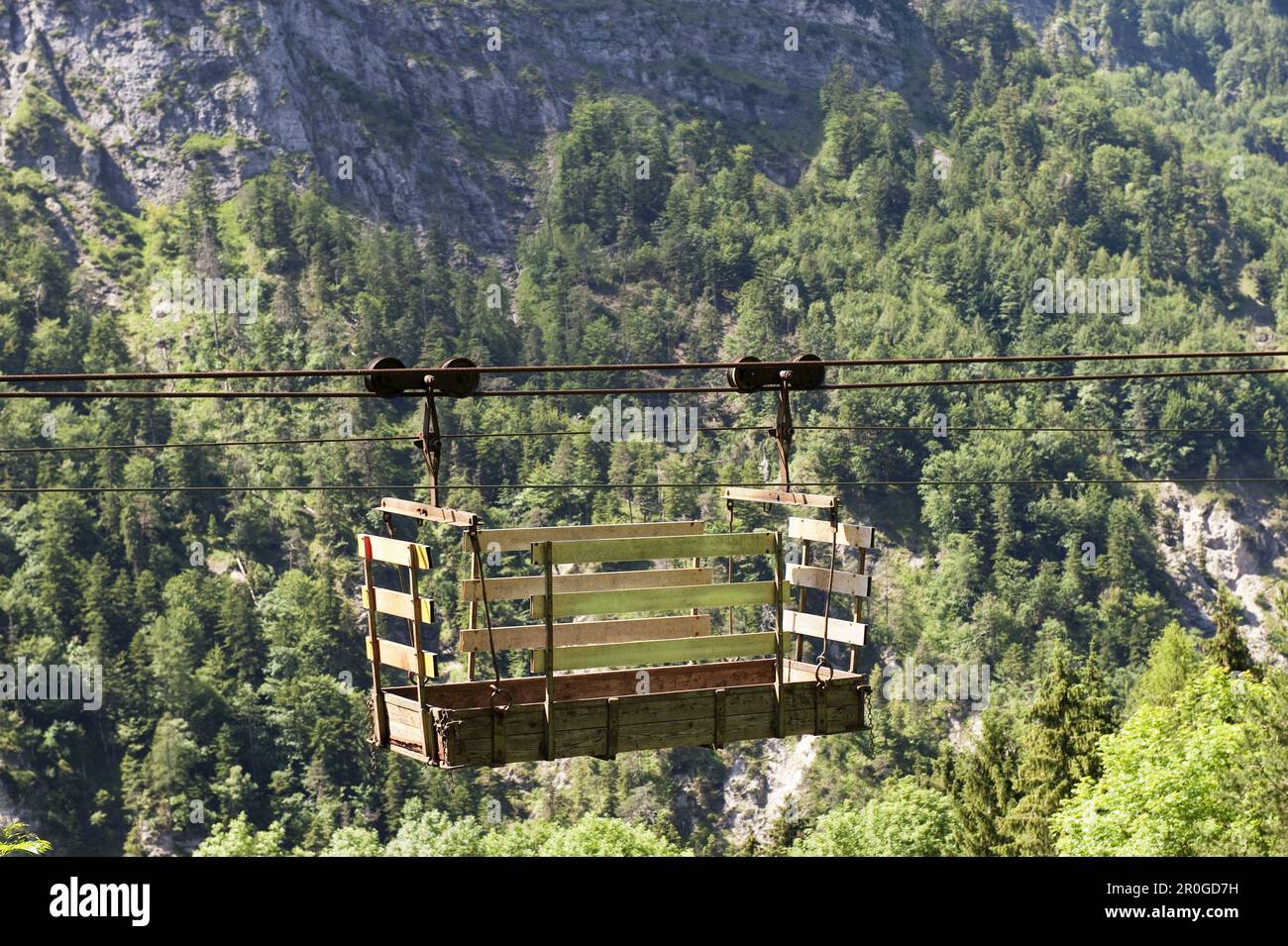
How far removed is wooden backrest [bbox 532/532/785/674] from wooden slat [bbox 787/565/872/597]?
87cm

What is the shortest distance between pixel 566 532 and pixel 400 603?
2.77 metres

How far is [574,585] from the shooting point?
16.0 meters

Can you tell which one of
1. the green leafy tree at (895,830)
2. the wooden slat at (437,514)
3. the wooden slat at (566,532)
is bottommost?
the green leafy tree at (895,830)

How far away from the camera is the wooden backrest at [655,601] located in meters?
12.8

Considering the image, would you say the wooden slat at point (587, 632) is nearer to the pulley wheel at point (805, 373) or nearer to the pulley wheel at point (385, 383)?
the pulley wheel at point (385, 383)

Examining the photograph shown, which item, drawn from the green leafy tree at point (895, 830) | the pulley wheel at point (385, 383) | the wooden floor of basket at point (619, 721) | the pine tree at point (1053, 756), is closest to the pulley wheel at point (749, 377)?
the wooden floor of basket at point (619, 721)

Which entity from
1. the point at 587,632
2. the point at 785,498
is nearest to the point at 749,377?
the point at 785,498

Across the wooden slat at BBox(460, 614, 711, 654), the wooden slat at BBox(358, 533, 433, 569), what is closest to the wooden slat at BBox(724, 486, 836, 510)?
the wooden slat at BBox(460, 614, 711, 654)

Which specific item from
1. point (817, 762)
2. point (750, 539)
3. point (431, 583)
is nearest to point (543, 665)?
point (750, 539)

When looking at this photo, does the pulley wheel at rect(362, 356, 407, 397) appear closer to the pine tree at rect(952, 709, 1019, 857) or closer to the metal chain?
the metal chain

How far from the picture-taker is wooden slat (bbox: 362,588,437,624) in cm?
1235

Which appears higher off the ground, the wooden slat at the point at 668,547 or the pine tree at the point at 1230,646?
the wooden slat at the point at 668,547
